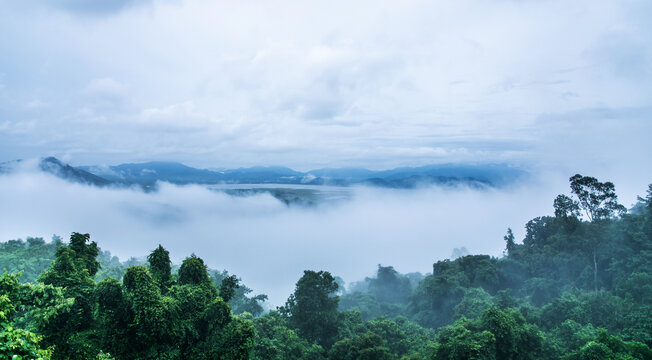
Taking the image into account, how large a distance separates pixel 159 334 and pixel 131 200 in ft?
646

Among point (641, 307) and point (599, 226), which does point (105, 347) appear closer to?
point (641, 307)

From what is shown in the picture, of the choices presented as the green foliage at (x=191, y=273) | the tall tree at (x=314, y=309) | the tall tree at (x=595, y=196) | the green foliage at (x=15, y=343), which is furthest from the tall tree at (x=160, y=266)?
the tall tree at (x=595, y=196)

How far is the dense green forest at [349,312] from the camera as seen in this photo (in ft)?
46.8

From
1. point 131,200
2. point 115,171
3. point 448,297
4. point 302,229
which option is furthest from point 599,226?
point 115,171

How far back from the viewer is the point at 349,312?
109 ft

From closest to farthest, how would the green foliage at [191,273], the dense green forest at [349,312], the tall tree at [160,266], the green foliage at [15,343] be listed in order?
the green foliage at [15,343]
the dense green forest at [349,312]
the tall tree at [160,266]
the green foliage at [191,273]

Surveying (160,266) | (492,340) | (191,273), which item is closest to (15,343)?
(191,273)

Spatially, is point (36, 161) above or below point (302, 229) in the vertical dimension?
above

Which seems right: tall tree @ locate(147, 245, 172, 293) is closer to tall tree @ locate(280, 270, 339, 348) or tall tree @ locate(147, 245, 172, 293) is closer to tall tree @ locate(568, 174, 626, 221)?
tall tree @ locate(280, 270, 339, 348)

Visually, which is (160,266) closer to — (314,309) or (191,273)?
(191,273)

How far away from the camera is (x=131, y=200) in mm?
183375

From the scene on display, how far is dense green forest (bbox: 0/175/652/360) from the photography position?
14273 mm

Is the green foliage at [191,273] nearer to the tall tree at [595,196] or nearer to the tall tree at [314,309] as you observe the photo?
the tall tree at [314,309]

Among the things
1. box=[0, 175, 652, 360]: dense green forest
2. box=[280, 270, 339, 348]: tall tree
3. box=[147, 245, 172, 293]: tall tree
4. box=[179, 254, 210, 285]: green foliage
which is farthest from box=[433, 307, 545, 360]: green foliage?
box=[147, 245, 172, 293]: tall tree
